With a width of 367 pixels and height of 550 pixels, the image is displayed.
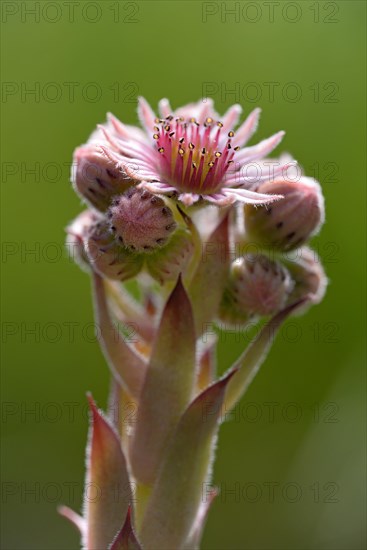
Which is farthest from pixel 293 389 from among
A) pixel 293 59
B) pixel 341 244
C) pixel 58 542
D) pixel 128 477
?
pixel 128 477

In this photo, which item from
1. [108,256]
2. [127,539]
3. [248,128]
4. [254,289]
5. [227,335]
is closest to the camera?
[127,539]

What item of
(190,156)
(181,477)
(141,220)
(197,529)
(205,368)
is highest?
(190,156)

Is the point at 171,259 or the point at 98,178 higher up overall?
the point at 98,178

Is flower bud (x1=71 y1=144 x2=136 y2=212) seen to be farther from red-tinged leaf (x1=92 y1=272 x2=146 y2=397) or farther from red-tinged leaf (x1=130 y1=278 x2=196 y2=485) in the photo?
red-tinged leaf (x1=130 y1=278 x2=196 y2=485)

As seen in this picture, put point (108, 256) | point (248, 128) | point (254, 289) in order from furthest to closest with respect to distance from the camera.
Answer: point (248, 128) → point (254, 289) → point (108, 256)

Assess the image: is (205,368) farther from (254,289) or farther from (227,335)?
(227,335)

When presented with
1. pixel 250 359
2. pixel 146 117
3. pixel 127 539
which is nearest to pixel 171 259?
pixel 250 359

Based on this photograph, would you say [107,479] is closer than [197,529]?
Yes
